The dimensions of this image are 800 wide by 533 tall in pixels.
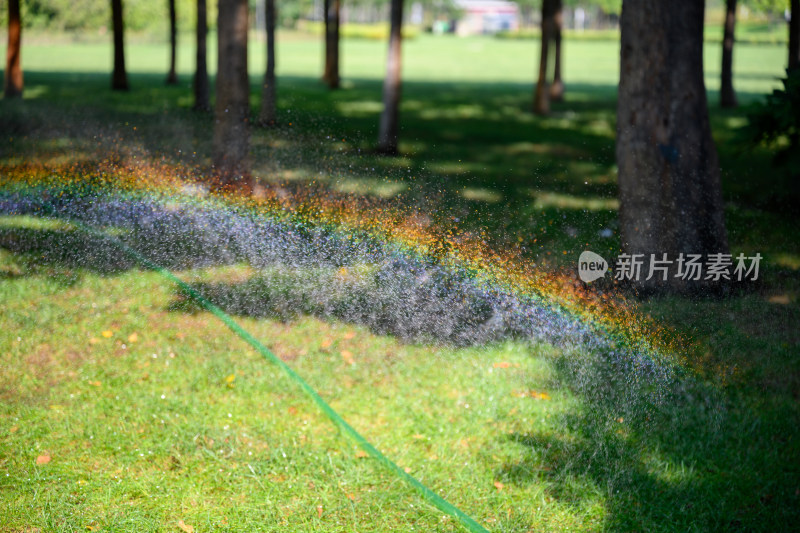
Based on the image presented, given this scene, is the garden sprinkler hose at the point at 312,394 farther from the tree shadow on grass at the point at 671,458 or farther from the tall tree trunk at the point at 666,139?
the tall tree trunk at the point at 666,139

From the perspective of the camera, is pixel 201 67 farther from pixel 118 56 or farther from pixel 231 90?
pixel 231 90

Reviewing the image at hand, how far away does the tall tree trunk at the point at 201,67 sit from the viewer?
52.8 feet

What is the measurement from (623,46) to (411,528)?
4.23m

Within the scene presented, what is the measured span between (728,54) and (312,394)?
679 inches

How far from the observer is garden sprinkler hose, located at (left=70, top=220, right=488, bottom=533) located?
12.2 ft

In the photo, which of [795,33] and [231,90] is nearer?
[231,90]

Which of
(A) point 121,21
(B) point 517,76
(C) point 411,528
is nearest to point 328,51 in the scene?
(A) point 121,21

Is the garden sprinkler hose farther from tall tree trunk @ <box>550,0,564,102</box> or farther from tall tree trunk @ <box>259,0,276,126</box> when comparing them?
tall tree trunk @ <box>550,0,564,102</box>

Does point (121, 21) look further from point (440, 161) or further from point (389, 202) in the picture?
point (389, 202)

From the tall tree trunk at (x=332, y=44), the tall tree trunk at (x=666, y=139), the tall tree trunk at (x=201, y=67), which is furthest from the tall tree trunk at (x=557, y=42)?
the tall tree trunk at (x=666, y=139)

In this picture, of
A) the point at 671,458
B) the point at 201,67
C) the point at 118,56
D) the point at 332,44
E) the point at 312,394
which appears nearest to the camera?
the point at 671,458

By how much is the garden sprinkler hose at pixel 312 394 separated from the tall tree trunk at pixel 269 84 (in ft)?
14.3

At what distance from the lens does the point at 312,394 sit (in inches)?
183

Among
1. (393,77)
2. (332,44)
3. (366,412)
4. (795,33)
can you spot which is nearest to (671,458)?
(366,412)
